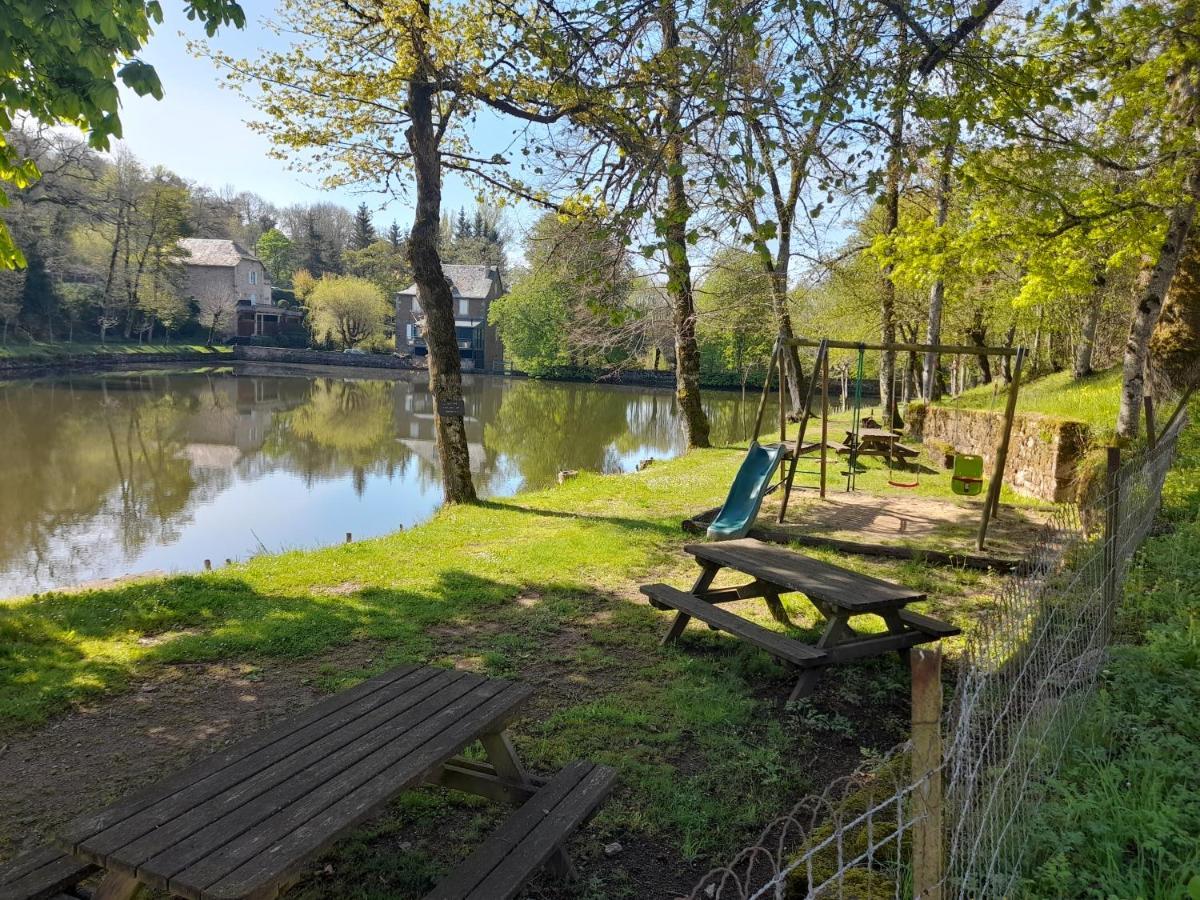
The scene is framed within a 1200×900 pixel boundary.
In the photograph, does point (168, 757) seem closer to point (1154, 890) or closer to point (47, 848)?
point (47, 848)

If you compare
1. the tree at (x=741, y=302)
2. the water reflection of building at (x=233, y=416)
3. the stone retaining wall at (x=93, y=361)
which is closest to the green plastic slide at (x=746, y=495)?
the tree at (x=741, y=302)

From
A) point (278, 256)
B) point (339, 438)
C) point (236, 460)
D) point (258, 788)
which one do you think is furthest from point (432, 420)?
point (278, 256)

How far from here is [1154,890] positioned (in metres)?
2.52

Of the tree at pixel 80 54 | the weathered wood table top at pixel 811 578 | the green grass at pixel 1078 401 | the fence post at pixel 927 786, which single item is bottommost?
the weathered wood table top at pixel 811 578

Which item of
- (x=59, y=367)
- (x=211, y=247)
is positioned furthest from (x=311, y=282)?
(x=59, y=367)

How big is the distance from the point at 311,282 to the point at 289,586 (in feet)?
215

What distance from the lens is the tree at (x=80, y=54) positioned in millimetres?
4215

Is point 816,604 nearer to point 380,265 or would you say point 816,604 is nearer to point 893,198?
point 893,198

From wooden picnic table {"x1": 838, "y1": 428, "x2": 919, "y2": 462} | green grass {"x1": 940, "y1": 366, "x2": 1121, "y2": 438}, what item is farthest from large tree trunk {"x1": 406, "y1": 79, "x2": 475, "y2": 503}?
green grass {"x1": 940, "y1": 366, "x2": 1121, "y2": 438}

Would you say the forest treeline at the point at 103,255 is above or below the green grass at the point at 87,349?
above

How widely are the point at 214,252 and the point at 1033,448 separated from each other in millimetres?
67004

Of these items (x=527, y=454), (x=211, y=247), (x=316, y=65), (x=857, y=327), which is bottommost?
(x=527, y=454)

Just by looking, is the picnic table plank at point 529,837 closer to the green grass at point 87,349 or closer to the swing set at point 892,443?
the swing set at point 892,443

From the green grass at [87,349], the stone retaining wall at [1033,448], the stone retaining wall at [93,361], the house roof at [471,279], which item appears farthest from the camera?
the house roof at [471,279]
